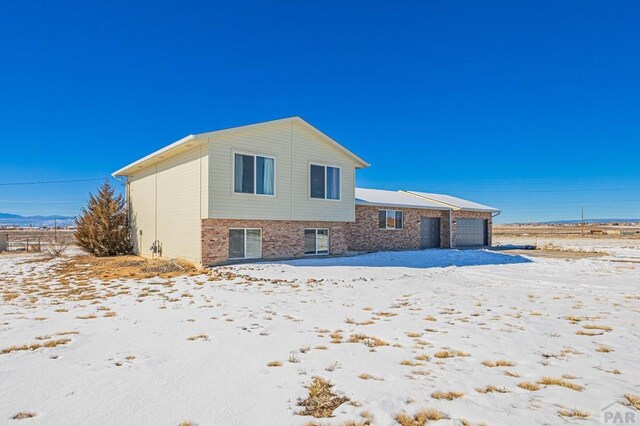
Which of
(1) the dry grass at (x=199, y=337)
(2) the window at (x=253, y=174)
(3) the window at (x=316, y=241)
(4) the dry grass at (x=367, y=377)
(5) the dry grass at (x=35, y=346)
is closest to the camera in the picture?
(4) the dry grass at (x=367, y=377)

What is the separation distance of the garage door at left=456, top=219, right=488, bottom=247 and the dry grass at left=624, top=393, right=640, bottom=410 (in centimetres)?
2189

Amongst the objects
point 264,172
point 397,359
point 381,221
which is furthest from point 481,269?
point 397,359

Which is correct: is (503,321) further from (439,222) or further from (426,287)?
(439,222)

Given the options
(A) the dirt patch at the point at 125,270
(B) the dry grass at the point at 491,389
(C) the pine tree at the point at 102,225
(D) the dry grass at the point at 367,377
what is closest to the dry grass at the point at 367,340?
(D) the dry grass at the point at 367,377

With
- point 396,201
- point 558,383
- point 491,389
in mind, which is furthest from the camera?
point 396,201

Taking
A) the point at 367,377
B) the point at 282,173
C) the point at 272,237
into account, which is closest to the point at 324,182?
the point at 282,173

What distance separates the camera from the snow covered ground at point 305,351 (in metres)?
3.19

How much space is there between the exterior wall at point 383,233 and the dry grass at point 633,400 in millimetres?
16257

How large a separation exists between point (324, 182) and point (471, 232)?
13.6 metres

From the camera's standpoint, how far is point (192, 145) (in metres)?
13.8

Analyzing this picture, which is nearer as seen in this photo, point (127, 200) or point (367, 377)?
point (367, 377)

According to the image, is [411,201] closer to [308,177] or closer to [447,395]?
[308,177]

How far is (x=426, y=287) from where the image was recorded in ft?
32.6

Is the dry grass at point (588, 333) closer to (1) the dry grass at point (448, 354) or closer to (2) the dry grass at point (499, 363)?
(2) the dry grass at point (499, 363)
